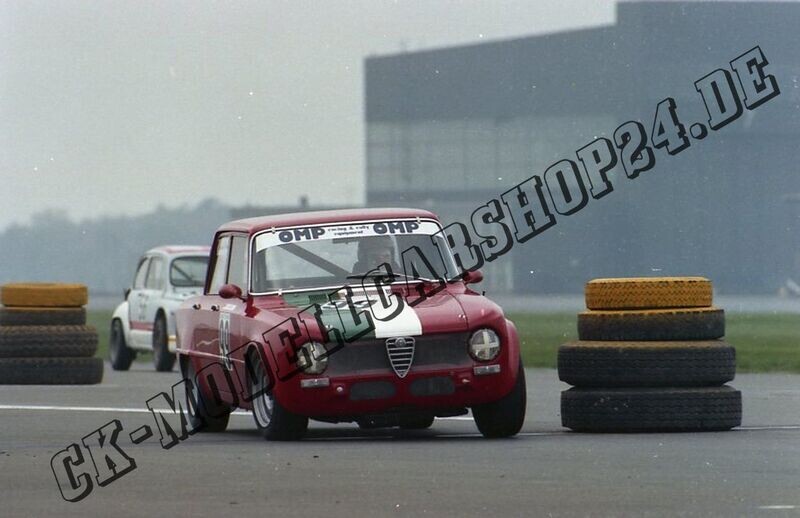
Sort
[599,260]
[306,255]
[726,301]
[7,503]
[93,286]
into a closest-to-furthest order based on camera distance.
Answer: [7,503]
[306,255]
[726,301]
[599,260]
[93,286]

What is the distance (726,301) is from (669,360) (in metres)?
59.2

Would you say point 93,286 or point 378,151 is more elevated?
point 378,151

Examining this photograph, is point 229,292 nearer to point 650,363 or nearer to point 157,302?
point 650,363

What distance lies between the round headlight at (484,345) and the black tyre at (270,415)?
1237mm

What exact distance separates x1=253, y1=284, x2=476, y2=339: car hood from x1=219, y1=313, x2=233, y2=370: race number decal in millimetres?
455

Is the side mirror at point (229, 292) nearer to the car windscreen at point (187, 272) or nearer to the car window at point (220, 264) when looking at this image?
the car window at point (220, 264)

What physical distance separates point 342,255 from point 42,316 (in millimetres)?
8001

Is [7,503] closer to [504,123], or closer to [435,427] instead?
[435,427]

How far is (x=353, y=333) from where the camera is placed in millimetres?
11719

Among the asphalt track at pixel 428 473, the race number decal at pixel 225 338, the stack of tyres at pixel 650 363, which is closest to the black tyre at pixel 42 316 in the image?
the asphalt track at pixel 428 473

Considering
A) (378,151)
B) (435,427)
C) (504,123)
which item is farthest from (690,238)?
(435,427)

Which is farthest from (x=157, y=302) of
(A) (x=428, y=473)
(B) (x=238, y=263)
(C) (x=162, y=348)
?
(A) (x=428, y=473)

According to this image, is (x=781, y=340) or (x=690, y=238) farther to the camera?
(x=690, y=238)

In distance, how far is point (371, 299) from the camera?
40.1ft
